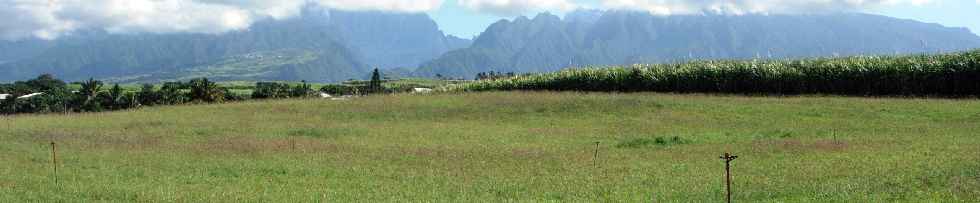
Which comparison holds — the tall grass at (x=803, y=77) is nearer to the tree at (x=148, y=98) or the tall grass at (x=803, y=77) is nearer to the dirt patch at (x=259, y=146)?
the dirt patch at (x=259, y=146)

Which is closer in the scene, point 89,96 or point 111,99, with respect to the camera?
point 111,99

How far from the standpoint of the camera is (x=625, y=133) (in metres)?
28.6

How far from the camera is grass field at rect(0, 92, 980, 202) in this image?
1457cm

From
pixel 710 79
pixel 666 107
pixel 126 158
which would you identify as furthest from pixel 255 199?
pixel 710 79

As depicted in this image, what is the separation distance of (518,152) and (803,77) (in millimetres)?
27986

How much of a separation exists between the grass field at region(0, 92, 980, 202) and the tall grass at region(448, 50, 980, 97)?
4.93m

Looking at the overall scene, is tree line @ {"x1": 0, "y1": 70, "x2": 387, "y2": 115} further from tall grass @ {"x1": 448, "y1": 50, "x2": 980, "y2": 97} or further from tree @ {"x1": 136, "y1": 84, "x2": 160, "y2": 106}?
tall grass @ {"x1": 448, "y1": 50, "x2": 980, "y2": 97}

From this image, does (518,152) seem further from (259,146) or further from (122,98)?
(122,98)

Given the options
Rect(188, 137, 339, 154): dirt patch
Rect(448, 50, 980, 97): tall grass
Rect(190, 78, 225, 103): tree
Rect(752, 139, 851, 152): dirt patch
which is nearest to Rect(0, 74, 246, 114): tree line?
Rect(190, 78, 225, 103): tree

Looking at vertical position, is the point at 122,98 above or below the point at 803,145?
above

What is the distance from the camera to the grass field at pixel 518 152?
574 inches

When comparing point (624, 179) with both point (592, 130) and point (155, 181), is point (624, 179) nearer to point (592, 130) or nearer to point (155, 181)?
point (155, 181)

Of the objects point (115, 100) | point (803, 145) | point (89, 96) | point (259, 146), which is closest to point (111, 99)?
point (115, 100)

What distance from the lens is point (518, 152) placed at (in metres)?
22.5
